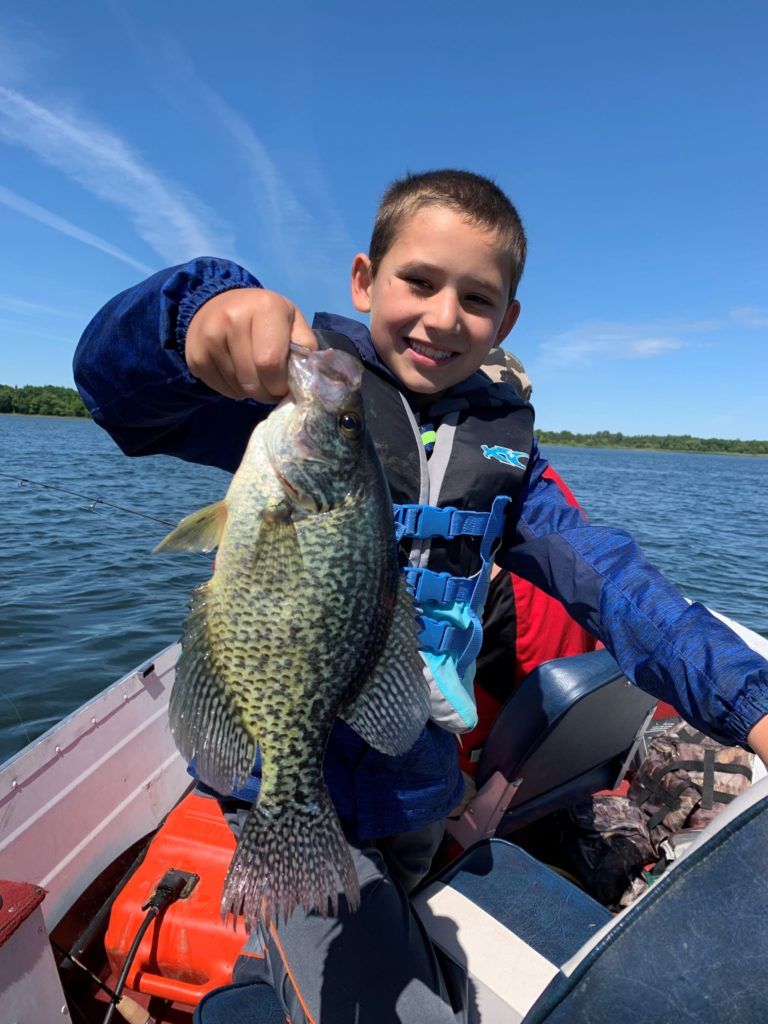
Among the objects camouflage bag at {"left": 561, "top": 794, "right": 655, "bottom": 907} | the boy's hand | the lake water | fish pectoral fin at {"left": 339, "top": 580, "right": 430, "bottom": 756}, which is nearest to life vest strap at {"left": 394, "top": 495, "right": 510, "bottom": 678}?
fish pectoral fin at {"left": 339, "top": 580, "right": 430, "bottom": 756}

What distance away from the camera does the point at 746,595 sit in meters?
14.7

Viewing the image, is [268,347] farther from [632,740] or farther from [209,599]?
[632,740]

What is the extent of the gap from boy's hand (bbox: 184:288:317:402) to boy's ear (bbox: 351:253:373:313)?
41.5 inches

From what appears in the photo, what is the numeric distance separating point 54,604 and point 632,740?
918 centimetres

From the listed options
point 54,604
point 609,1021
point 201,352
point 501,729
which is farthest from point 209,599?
point 54,604

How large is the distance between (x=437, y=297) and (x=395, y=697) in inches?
56.6

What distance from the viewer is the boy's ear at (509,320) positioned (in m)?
2.80

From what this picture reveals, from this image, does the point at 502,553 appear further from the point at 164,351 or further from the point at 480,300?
the point at 164,351

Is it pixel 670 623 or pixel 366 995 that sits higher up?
pixel 670 623

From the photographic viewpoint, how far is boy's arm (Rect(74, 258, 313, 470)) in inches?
66.5

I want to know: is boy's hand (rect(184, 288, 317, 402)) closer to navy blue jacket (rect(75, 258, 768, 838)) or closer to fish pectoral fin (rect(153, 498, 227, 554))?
navy blue jacket (rect(75, 258, 768, 838))

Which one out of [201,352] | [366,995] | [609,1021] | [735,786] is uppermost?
[201,352]

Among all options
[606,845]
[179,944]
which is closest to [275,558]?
[179,944]

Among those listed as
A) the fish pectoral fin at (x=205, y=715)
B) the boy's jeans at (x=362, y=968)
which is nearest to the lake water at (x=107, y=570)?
the boy's jeans at (x=362, y=968)
